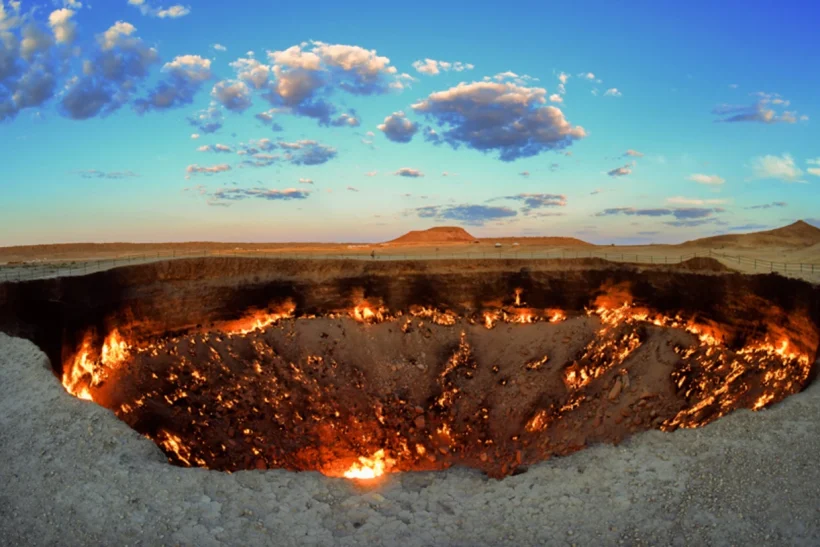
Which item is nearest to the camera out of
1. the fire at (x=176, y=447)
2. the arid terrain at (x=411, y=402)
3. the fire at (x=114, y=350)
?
the arid terrain at (x=411, y=402)

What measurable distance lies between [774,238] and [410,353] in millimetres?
54586

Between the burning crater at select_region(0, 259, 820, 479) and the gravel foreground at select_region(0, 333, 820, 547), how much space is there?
766 cm

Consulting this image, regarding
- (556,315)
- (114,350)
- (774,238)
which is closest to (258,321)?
(114,350)

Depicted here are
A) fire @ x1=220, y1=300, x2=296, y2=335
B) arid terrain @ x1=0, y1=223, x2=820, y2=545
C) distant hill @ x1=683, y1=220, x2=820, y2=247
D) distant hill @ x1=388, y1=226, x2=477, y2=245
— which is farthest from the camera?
distant hill @ x1=388, y1=226, x2=477, y2=245

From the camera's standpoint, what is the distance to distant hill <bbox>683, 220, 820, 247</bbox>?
6103 centimetres

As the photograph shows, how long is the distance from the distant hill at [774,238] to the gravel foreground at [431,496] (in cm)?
5720

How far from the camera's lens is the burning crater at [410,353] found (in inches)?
900

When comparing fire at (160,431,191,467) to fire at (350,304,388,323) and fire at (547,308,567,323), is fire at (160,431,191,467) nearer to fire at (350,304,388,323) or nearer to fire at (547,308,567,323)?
fire at (350,304,388,323)

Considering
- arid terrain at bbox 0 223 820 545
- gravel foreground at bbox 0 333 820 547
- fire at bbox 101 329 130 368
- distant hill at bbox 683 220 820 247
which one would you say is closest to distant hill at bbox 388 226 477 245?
distant hill at bbox 683 220 820 247

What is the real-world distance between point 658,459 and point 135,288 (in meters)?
26.3

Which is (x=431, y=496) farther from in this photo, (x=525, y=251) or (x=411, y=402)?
(x=525, y=251)

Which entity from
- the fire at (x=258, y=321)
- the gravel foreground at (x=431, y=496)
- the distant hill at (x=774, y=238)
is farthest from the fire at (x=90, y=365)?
the distant hill at (x=774, y=238)

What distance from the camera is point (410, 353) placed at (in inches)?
1177

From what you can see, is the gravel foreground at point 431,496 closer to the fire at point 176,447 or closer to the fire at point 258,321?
the fire at point 176,447
